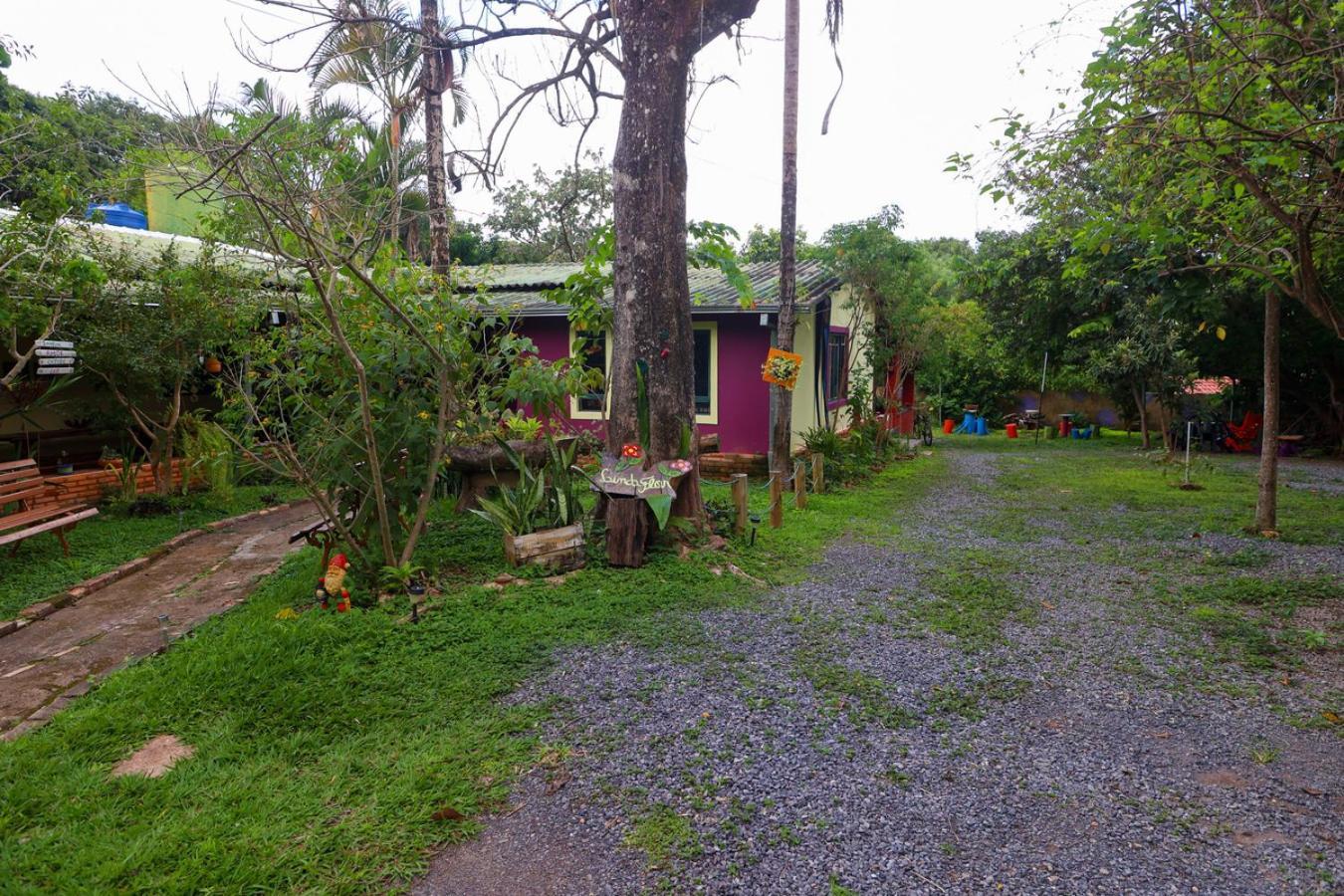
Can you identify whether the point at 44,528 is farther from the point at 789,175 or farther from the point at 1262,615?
the point at 1262,615

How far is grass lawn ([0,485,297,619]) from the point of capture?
608 centimetres

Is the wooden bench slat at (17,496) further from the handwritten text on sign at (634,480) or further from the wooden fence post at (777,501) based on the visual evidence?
the wooden fence post at (777,501)

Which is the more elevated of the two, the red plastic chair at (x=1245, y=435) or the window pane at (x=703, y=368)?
the window pane at (x=703, y=368)

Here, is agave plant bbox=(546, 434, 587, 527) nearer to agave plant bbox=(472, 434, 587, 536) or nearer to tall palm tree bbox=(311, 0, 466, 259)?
agave plant bbox=(472, 434, 587, 536)

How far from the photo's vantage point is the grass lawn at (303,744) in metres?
2.65

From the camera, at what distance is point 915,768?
3.29 m

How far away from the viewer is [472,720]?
370cm

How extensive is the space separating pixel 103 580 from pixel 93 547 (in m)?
1.27

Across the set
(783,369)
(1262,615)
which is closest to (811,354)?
(783,369)

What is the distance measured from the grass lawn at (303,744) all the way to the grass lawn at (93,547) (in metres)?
1.98

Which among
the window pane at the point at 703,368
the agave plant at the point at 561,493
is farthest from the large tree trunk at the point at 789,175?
the agave plant at the point at 561,493

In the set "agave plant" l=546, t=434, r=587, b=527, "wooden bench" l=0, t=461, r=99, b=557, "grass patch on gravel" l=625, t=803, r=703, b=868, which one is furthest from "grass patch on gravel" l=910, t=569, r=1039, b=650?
"wooden bench" l=0, t=461, r=99, b=557

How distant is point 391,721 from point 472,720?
1.23 feet

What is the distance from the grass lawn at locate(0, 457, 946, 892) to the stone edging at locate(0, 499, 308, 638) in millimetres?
1447
